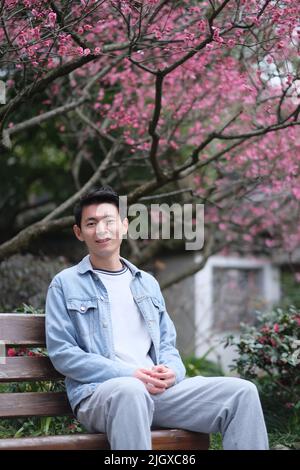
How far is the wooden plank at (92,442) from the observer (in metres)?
2.85

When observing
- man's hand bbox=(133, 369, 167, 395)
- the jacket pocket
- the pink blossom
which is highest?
the pink blossom

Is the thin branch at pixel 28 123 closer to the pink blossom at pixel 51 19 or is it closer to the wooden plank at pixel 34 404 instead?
the pink blossom at pixel 51 19

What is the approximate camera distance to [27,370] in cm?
328

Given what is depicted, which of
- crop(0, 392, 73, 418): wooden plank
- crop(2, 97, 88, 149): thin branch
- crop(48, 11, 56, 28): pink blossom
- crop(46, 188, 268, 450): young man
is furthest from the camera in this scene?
crop(2, 97, 88, 149): thin branch

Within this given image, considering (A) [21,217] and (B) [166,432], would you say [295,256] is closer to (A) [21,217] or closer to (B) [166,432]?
(A) [21,217]

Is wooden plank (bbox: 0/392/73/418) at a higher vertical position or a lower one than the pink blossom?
lower

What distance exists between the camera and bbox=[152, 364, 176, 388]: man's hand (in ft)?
10.1

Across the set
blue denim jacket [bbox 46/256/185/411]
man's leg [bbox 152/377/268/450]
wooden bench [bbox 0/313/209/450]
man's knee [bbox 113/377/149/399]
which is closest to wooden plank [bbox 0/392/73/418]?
wooden bench [bbox 0/313/209/450]

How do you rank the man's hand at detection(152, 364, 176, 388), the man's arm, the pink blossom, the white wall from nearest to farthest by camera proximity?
the man's arm → the man's hand at detection(152, 364, 176, 388) → the pink blossom → the white wall

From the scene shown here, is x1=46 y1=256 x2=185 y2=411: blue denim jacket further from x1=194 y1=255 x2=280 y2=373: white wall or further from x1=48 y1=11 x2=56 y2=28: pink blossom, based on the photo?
x1=194 y1=255 x2=280 y2=373: white wall

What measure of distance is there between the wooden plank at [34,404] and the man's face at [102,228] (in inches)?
28.8

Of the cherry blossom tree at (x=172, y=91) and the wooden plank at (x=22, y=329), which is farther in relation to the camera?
the cherry blossom tree at (x=172, y=91)

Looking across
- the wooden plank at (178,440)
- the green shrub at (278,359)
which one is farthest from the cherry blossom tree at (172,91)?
the wooden plank at (178,440)

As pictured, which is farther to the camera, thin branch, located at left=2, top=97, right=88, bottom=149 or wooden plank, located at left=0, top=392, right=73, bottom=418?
thin branch, located at left=2, top=97, right=88, bottom=149
